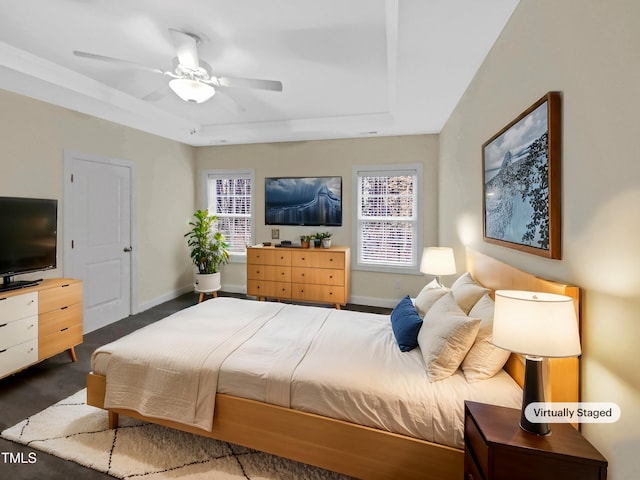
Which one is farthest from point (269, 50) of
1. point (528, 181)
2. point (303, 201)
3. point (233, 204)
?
point (233, 204)

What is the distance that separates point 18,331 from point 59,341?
39 centimetres

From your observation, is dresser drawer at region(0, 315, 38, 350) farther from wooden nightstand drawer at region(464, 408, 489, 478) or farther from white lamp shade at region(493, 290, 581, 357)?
white lamp shade at region(493, 290, 581, 357)

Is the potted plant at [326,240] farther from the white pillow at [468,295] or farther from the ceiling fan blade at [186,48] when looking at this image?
the ceiling fan blade at [186,48]

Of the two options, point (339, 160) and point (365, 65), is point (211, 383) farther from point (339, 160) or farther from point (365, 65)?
point (339, 160)

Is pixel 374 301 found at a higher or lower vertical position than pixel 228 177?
lower

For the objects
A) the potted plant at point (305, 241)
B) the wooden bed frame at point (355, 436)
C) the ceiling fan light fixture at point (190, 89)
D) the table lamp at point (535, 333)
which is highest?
the ceiling fan light fixture at point (190, 89)

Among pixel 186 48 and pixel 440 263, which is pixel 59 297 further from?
pixel 440 263

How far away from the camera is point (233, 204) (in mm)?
5543

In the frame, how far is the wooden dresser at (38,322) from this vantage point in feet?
8.29

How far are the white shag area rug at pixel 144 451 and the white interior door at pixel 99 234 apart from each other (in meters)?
1.88

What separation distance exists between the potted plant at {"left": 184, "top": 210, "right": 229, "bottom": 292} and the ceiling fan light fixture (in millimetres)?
2788

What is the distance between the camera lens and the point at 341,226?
4949 millimetres

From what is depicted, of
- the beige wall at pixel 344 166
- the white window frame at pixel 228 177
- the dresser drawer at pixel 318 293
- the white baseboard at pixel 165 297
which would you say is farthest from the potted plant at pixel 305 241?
the white baseboard at pixel 165 297

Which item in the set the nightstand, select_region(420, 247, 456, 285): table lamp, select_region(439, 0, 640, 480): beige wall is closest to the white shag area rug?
the nightstand
